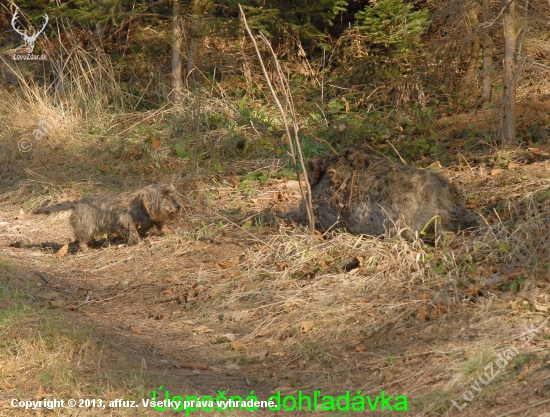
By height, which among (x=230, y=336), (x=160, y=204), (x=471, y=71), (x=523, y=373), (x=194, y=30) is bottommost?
(x=230, y=336)

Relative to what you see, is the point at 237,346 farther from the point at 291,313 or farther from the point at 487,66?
the point at 487,66

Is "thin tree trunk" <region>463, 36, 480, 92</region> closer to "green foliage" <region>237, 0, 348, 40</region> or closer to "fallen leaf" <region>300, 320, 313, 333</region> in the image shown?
"green foliage" <region>237, 0, 348, 40</region>

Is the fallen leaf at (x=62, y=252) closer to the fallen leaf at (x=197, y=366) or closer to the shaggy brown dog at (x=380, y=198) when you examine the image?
the shaggy brown dog at (x=380, y=198)

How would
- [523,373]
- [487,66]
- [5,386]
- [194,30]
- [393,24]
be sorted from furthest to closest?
1. [194,30]
2. [393,24]
3. [487,66]
4. [5,386]
5. [523,373]

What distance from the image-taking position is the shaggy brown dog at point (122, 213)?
796cm

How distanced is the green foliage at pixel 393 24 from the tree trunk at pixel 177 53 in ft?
9.72

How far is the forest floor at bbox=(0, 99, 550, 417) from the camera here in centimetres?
462

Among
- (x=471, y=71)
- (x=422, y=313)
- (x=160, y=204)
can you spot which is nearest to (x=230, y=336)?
(x=422, y=313)

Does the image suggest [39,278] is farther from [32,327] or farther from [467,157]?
[467,157]

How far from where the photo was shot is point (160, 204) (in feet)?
25.9

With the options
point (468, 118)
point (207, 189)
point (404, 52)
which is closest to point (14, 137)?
point (207, 189)

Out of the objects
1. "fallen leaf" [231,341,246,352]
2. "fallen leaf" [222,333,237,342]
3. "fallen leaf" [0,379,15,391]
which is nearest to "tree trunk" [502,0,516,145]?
"fallen leaf" [222,333,237,342]

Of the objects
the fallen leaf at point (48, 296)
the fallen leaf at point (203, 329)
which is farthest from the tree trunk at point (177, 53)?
the fallen leaf at point (203, 329)

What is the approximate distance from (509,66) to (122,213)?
189 inches
